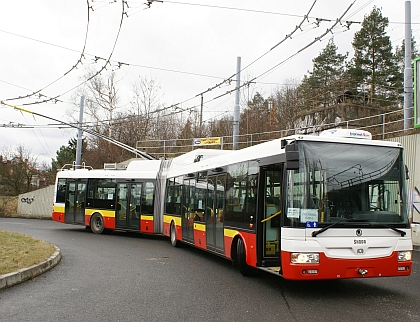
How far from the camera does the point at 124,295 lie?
780cm

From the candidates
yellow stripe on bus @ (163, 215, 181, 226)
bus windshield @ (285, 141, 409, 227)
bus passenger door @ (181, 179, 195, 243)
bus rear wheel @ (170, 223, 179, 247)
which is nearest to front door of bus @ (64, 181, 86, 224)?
yellow stripe on bus @ (163, 215, 181, 226)

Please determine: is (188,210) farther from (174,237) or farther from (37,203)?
(37,203)

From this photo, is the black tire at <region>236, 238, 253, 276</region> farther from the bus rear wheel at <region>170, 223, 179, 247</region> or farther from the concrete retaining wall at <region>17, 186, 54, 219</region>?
the concrete retaining wall at <region>17, 186, 54, 219</region>

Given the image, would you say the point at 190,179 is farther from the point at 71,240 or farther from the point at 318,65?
the point at 318,65

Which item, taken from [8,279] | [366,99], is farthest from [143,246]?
[366,99]

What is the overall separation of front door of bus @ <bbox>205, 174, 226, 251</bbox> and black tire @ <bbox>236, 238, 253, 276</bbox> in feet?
3.91

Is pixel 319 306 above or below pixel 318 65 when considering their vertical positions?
below

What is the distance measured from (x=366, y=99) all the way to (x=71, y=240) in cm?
2661

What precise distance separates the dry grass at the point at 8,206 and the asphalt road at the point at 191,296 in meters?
27.9

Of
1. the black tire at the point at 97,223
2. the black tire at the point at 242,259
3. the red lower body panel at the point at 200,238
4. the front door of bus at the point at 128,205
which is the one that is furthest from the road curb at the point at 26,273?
the black tire at the point at 97,223

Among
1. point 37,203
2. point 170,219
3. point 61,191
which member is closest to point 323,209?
point 170,219

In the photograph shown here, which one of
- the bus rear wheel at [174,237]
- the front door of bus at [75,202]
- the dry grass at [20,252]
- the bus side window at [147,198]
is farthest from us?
the front door of bus at [75,202]

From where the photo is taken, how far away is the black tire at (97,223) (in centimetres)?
2025

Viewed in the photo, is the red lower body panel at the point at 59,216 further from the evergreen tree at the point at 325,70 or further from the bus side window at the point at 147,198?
the evergreen tree at the point at 325,70
